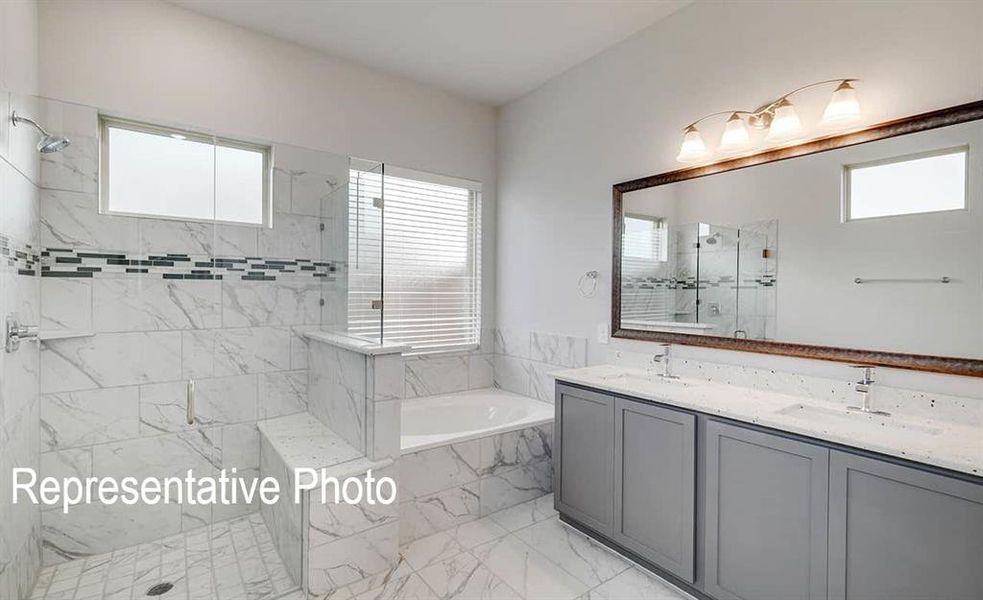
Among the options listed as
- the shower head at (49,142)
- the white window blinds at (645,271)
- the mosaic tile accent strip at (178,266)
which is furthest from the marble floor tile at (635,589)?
the shower head at (49,142)

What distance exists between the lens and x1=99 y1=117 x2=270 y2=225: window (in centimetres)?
239

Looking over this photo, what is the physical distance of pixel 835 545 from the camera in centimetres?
152

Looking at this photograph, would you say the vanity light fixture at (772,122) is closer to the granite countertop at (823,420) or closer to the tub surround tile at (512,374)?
the granite countertop at (823,420)

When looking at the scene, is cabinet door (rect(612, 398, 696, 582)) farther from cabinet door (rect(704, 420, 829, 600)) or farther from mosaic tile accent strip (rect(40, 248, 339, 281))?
mosaic tile accent strip (rect(40, 248, 339, 281))

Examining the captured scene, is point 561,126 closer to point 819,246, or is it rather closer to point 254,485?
point 819,246

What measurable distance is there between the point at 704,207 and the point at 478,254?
191 centimetres

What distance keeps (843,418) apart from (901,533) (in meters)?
0.51

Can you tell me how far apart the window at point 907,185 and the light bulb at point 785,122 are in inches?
11.4

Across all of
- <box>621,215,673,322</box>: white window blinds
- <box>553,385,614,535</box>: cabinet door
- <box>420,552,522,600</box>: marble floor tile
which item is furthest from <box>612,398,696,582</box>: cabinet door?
<box>621,215,673,322</box>: white window blinds

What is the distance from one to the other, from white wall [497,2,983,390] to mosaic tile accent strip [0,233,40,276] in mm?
2857

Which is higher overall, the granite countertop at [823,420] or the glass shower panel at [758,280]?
the glass shower panel at [758,280]

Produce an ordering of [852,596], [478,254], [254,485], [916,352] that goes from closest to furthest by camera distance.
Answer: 1. [852,596]
2. [916,352]
3. [254,485]
4. [478,254]

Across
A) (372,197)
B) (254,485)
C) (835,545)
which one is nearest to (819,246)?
(835,545)

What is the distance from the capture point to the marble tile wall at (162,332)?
7.36 ft
